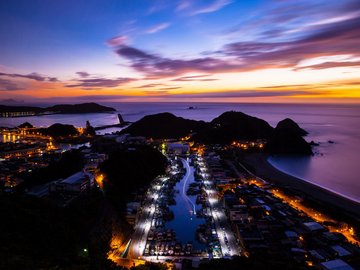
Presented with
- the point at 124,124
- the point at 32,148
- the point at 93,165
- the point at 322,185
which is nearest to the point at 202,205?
the point at 93,165

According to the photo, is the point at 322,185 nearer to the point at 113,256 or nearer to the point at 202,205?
the point at 202,205

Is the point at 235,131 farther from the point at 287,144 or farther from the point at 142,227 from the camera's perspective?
the point at 142,227

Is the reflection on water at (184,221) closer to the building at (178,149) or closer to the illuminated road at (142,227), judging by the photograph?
the illuminated road at (142,227)

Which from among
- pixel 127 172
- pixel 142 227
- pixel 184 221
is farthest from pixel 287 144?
pixel 142 227

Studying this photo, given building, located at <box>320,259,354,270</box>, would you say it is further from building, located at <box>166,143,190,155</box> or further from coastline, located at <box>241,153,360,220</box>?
building, located at <box>166,143,190,155</box>

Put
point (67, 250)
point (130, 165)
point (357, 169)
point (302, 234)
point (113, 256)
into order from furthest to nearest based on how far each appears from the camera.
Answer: point (357, 169)
point (130, 165)
point (302, 234)
point (113, 256)
point (67, 250)

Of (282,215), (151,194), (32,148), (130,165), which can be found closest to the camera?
(282,215)

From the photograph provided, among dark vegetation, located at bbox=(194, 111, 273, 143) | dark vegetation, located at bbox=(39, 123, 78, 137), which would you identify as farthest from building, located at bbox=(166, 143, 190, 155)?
dark vegetation, located at bbox=(39, 123, 78, 137)
